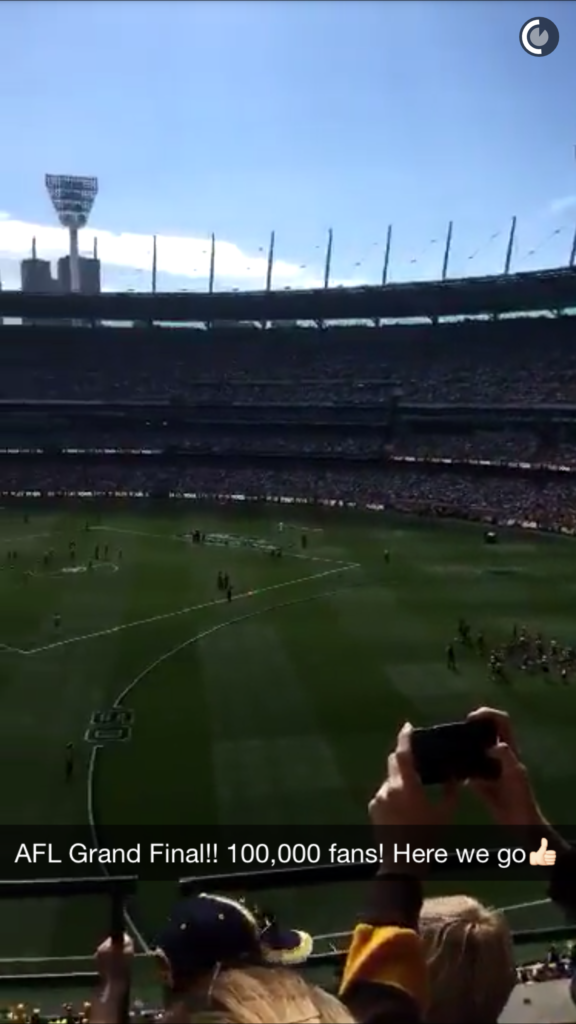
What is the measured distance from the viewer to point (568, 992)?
7.32m

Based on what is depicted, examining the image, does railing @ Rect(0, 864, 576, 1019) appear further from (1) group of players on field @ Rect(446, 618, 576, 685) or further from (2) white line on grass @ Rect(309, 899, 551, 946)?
(1) group of players on field @ Rect(446, 618, 576, 685)

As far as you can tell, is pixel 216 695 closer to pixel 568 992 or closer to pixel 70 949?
pixel 70 949

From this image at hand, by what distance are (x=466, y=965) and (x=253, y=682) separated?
25.1 metres

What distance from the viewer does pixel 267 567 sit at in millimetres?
45625

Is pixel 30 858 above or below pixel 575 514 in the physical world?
below

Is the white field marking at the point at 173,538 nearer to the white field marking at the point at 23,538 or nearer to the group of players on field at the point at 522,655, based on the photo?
the white field marking at the point at 23,538

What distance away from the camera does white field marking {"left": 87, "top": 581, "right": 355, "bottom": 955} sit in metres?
15.4

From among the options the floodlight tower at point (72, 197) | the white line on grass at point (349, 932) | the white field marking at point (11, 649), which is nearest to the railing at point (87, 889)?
the white line on grass at point (349, 932)

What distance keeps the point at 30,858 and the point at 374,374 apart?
73.5 meters

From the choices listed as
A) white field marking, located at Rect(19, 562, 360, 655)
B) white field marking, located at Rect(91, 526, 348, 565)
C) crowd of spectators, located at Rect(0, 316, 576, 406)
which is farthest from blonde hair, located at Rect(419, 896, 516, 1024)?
crowd of spectators, located at Rect(0, 316, 576, 406)

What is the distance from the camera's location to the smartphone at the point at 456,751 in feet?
11.4

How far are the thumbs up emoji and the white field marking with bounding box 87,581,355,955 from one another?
571 centimetres

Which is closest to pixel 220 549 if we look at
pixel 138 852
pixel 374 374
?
pixel 138 852

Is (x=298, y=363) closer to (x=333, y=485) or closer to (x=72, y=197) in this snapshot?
(x=333, y=485)
